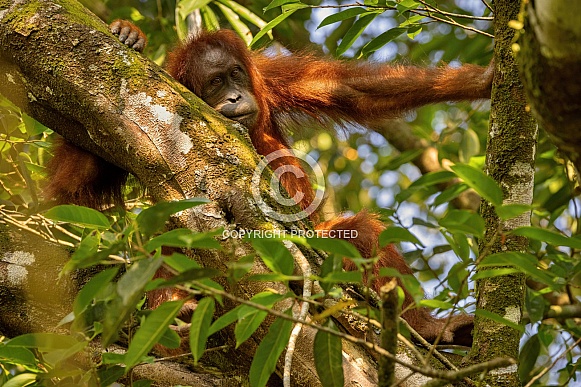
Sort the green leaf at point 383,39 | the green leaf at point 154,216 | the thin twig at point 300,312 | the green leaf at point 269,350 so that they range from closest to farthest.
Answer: the green leaf at point 154,216, the green leaf at point 269,350, the thin twig at point 300,312, the green leaf at point 383,39

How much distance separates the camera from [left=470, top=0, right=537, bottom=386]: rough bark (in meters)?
2.82

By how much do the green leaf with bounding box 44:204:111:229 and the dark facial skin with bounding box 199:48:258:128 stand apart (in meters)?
2.56

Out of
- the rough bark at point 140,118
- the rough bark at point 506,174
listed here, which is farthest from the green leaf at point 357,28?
the rough bark at point 140,118

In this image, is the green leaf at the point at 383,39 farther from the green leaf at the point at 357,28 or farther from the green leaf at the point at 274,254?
the green leaf at the point at 274,254

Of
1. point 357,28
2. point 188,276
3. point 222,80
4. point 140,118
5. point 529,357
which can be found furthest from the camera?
point 222,80

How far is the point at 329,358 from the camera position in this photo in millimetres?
2018

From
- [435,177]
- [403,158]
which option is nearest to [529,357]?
[435,177]

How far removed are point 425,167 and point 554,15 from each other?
4998 millimetres

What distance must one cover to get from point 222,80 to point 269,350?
3.10 meters

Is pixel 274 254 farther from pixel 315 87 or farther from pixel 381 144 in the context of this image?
pixel 381 144

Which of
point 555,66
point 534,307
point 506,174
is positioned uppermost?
point 506,174

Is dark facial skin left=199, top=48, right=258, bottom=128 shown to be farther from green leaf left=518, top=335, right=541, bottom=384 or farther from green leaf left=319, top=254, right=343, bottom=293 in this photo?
green leaf left=319, top=254, right=343, bottom=293

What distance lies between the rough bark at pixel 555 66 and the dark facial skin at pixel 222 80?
9.89 ft

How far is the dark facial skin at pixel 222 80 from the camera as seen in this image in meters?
4.59
